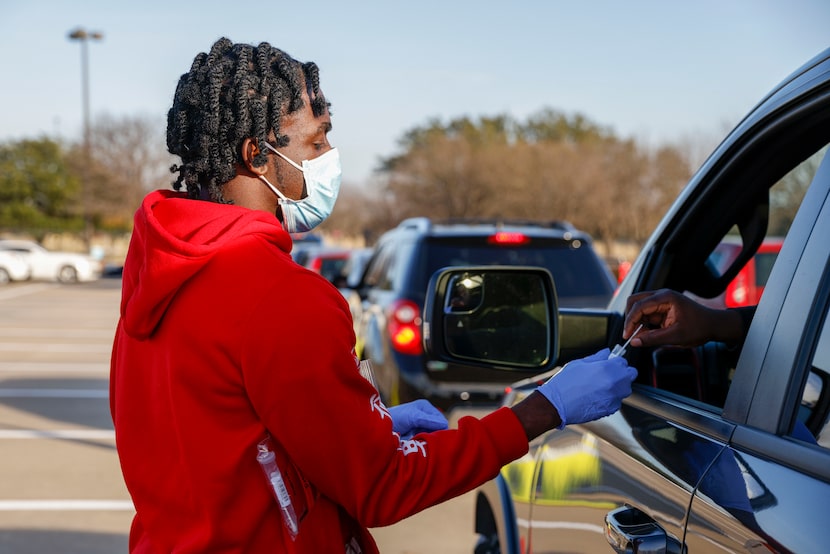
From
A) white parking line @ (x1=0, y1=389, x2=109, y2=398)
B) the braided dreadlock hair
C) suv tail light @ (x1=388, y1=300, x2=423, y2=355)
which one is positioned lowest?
white parking line @ (x1=0, y1=389, x2=109, y2=398)

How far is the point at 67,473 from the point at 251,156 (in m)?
5.95

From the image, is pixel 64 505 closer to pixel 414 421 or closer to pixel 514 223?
pixel 514 223

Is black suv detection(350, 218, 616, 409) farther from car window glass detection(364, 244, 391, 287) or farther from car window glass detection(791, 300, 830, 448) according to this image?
car window glass detection(791, 300, 830, 448)

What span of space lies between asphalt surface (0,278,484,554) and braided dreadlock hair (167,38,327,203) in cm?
396

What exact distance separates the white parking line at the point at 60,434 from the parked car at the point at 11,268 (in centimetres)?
2554

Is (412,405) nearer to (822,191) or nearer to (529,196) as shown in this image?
(822,191)

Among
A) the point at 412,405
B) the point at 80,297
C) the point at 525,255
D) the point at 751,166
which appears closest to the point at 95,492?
the point at 525,255

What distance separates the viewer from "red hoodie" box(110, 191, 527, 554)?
1605 mm

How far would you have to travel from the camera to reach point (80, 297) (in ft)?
90.2

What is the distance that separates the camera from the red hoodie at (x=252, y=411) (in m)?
1.61

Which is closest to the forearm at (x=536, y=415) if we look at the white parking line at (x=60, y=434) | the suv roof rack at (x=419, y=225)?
the suv roof rack at (x=419, y=225)

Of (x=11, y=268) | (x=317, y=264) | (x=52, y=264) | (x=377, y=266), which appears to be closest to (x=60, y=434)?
(x=377, y=266)

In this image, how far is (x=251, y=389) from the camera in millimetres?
1611

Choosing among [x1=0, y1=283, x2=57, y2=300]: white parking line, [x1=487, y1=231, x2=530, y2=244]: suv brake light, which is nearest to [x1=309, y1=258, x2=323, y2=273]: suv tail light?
[x1=487, y1=231, x2=530, y2=244]: suv brake light
